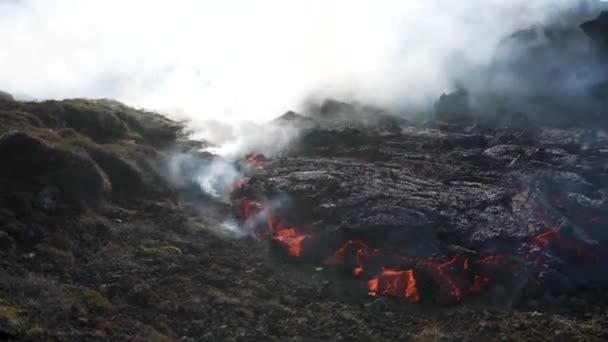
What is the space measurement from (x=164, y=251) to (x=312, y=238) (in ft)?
27.1

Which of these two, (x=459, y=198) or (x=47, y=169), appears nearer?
(x=47, y=169)

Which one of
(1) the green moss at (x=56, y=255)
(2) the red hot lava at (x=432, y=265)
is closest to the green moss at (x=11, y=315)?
(1) the green moss at (x=56, y=255)

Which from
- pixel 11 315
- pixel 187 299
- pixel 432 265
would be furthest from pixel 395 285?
pixel 11 315

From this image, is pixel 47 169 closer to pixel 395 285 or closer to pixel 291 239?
pixel 291 239

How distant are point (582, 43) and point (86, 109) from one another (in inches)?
2091

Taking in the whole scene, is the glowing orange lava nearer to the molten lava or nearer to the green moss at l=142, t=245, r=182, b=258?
the molten lava

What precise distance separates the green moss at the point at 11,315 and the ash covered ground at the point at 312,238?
7cm

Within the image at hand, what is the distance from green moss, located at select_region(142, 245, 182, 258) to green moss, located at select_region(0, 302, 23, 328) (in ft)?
28.6

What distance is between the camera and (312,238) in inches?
1278

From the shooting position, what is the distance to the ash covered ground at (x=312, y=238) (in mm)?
24594

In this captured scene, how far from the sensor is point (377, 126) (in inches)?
2089

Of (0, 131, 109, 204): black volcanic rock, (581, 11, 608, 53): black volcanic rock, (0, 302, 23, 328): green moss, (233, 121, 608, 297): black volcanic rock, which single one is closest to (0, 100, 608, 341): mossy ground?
(0, 302, 23, 328): green moss

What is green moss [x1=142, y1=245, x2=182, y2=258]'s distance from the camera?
2977 centimetres

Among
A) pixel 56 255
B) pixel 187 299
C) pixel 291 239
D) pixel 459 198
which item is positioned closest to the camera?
pixel 187 299
